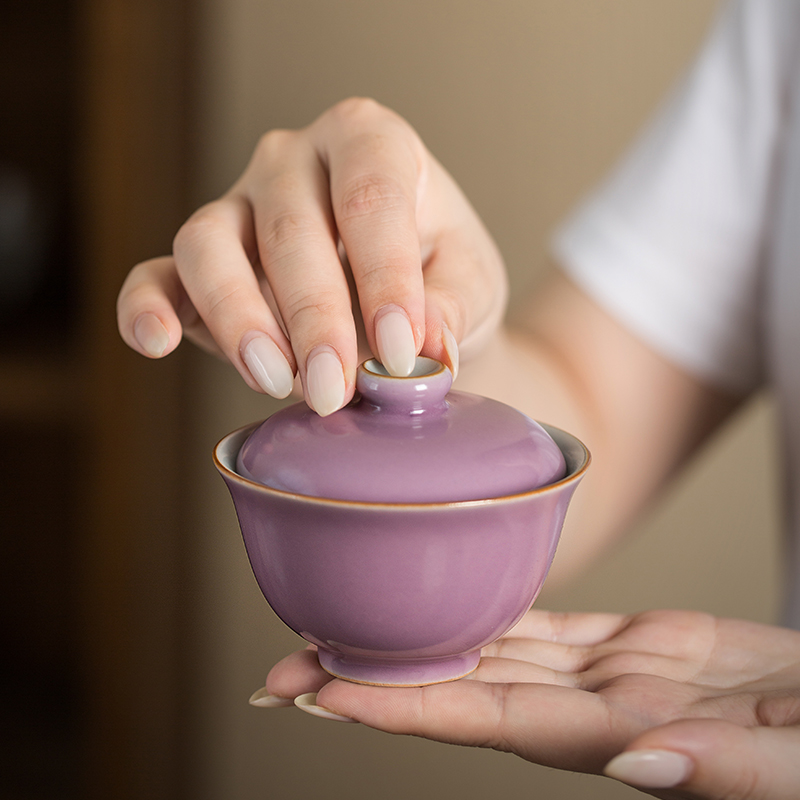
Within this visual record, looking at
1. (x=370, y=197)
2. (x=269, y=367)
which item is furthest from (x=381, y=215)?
(x=269, y=367)

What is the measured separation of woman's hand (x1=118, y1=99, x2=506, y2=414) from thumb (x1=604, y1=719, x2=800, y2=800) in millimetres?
255

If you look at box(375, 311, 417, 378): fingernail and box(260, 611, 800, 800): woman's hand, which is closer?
box(260, 611, 800, 800): woman's hand

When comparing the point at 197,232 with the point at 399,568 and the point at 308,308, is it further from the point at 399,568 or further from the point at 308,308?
the point at 399,568

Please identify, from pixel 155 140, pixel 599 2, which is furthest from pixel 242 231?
pixel 599 2

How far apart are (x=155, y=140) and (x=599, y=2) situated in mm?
836

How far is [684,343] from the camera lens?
114 centimetres

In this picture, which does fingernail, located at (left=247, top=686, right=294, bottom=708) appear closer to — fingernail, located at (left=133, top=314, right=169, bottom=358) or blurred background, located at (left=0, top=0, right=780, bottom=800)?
fingernail, located at (left=133, top=314, right=169, bottom=358)

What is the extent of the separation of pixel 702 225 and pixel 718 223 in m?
0.02

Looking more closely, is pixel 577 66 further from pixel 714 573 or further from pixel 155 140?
pixel 714 573

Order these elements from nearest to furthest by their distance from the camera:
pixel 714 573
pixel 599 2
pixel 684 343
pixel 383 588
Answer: pixel 383 588
pixel 684 343
pixel 599 2
pixel 714 573

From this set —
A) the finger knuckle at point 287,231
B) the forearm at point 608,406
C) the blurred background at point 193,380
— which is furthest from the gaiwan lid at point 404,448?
the blurred background at point 193,380

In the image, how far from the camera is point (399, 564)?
0.52 m

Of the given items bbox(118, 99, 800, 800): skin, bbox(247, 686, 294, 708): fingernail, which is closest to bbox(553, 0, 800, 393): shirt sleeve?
bbox(118, 99, 800, 800): skin

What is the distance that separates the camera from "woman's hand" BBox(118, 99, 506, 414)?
22.5 inches
